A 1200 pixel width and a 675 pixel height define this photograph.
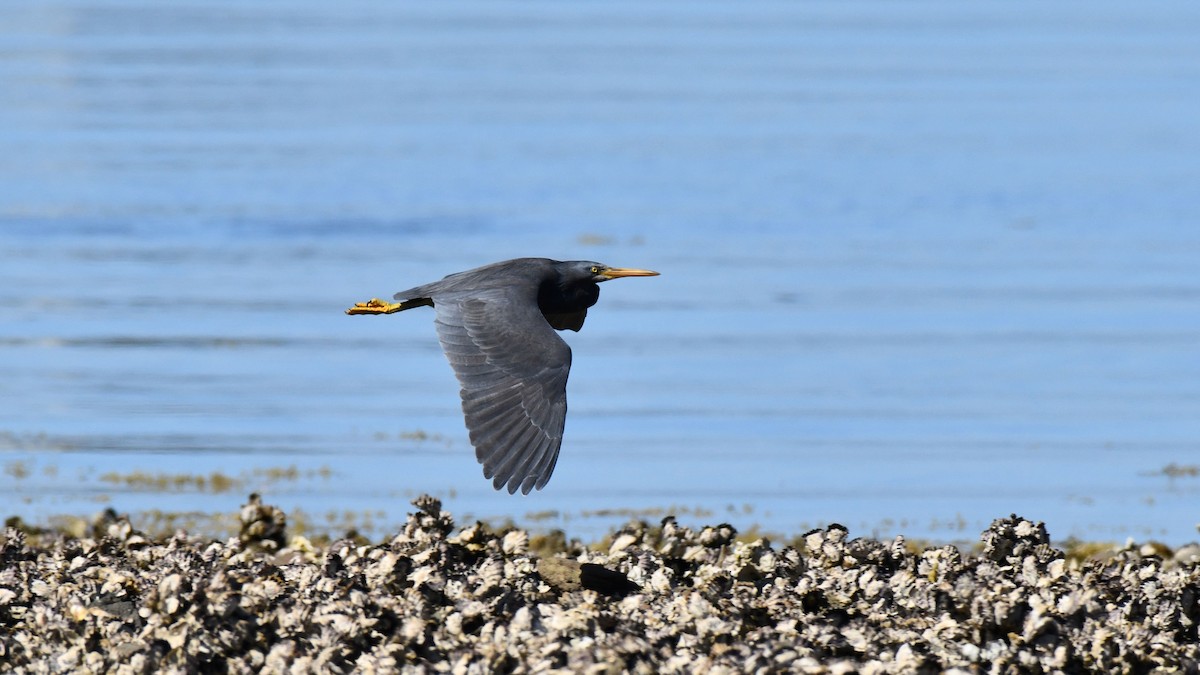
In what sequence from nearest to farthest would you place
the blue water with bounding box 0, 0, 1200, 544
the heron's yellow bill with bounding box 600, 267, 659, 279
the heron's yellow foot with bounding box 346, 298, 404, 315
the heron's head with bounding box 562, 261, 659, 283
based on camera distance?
1. the heron's head with bounding box 562, 261, 659, 283
2. the heron's yellow bill with bounding box 600, 267, 659, 279
3. the heron's yellow foot with bounding box 346, 298, 404, 315
4. the blue water with bounding box 0, 0, 1200, 544

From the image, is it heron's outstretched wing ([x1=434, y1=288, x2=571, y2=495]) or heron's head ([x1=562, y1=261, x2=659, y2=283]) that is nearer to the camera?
heron's outstretched wing ([x1=434, y1=288, x2=571, y2=495])

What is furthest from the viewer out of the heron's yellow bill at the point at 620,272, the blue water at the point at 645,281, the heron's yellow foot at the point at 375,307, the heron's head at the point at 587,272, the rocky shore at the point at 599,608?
the blue water at the point at 645,281

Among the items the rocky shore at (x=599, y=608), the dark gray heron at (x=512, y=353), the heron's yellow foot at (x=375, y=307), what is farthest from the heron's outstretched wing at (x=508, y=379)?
the heron's yellow foot at (x=375, y=307)

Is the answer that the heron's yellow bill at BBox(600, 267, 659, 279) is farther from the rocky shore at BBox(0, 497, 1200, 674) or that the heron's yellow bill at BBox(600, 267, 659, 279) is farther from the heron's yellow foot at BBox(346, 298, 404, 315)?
the rocky shore at BBox(0, 497, 1200, 674)

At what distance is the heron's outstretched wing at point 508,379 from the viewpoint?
7398 mm

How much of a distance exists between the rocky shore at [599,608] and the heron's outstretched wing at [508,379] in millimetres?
282

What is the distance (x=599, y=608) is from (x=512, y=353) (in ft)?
5.40

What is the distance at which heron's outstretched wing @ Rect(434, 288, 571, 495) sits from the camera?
7398 millimetres

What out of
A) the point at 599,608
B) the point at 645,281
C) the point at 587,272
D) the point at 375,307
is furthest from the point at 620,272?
the point at 645,281

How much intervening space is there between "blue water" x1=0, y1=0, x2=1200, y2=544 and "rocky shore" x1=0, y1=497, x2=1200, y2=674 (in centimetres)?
293

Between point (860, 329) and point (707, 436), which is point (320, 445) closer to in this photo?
point (707, 436)

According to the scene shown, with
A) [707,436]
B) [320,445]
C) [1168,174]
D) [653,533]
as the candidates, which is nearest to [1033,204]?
[1168,174]

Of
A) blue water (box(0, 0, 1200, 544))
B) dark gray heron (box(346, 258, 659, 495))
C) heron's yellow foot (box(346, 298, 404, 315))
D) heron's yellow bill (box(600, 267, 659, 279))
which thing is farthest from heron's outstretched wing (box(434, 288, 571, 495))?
blue water (box(0, 0, 1200, 544))

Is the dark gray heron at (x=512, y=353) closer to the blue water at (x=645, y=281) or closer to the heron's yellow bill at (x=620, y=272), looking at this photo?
the heron's yellow bill at (x=620, y=272)
